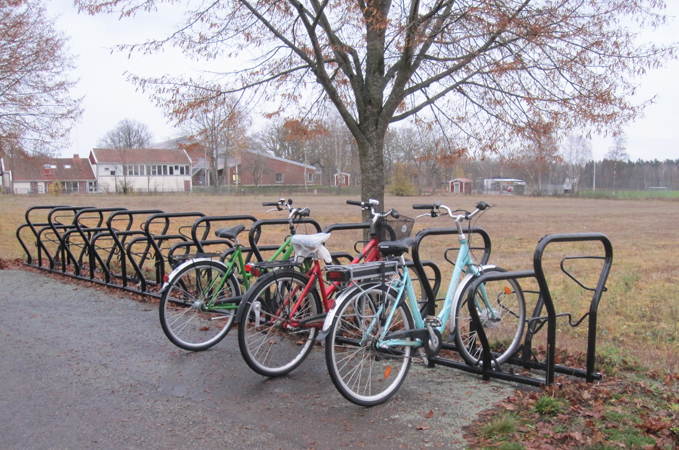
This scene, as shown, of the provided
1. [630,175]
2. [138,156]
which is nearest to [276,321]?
[138,156]

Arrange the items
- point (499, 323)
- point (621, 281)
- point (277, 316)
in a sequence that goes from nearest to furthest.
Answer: point (277, 316) → point (499, 323) → point (621, 281)

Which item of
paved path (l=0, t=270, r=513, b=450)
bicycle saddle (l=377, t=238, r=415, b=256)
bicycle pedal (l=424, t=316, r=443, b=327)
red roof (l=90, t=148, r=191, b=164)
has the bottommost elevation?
paved path (l=0, t=270, r=513, b=450)

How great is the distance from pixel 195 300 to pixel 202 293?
10 cm

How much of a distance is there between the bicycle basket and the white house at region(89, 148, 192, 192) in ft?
238

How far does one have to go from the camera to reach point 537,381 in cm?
394

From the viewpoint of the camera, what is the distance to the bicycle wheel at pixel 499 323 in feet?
15.0

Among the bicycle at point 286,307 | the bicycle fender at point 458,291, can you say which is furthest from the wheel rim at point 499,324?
the bicycle at point 286,307

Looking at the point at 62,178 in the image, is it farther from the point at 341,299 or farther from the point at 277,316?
the point at 341,299

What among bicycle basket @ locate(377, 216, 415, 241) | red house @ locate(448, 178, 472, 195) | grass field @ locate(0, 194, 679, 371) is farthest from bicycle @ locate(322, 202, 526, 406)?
red house @ locate(448, 178, 472, 195)

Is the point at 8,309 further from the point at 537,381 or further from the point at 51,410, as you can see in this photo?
the point at 537,381

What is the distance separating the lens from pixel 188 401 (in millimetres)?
3857

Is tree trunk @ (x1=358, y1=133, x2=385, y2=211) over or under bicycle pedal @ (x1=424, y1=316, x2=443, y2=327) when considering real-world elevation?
over

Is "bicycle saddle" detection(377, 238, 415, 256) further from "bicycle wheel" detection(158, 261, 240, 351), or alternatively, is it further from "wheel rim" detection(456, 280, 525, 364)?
"bicycle wheel" detection(158, 261, 240, 351)

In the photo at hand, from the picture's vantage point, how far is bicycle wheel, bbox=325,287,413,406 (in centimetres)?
366
